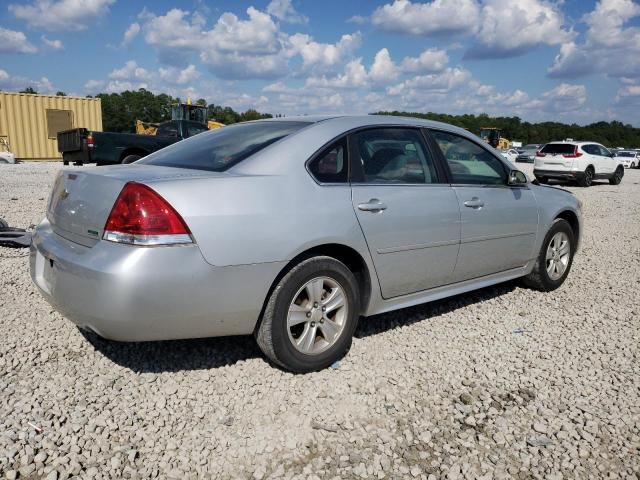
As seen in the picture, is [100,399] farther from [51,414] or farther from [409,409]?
[409,409]

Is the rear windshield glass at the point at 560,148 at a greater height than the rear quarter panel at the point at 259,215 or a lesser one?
greater

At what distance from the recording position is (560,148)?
755 inches

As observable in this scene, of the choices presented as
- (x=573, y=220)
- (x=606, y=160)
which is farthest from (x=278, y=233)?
(x=606, y=160)

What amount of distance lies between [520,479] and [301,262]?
1.52 m

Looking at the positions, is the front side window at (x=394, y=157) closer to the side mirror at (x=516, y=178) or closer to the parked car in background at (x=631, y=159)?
the side mirror at (x=516, y=178)

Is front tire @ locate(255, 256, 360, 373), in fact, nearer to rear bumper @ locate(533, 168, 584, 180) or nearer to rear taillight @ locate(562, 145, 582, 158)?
rear bumper @ locate(533, 168, 584, 180)

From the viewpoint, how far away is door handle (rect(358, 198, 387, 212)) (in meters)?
3.19

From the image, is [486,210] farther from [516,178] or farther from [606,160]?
[606,160]

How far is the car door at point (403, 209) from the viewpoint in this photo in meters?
3.28

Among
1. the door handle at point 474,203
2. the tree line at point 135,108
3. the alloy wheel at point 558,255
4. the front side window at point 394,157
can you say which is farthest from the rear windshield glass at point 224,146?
the tree line at point 135,108

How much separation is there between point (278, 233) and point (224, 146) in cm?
93

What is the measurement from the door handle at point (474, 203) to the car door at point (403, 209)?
0.46 ft

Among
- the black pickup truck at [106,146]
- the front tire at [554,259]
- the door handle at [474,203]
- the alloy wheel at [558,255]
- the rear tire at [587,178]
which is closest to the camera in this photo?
the door handle at [474,203]

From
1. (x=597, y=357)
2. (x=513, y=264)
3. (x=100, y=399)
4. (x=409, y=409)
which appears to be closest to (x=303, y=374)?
(x=409, y=409)
